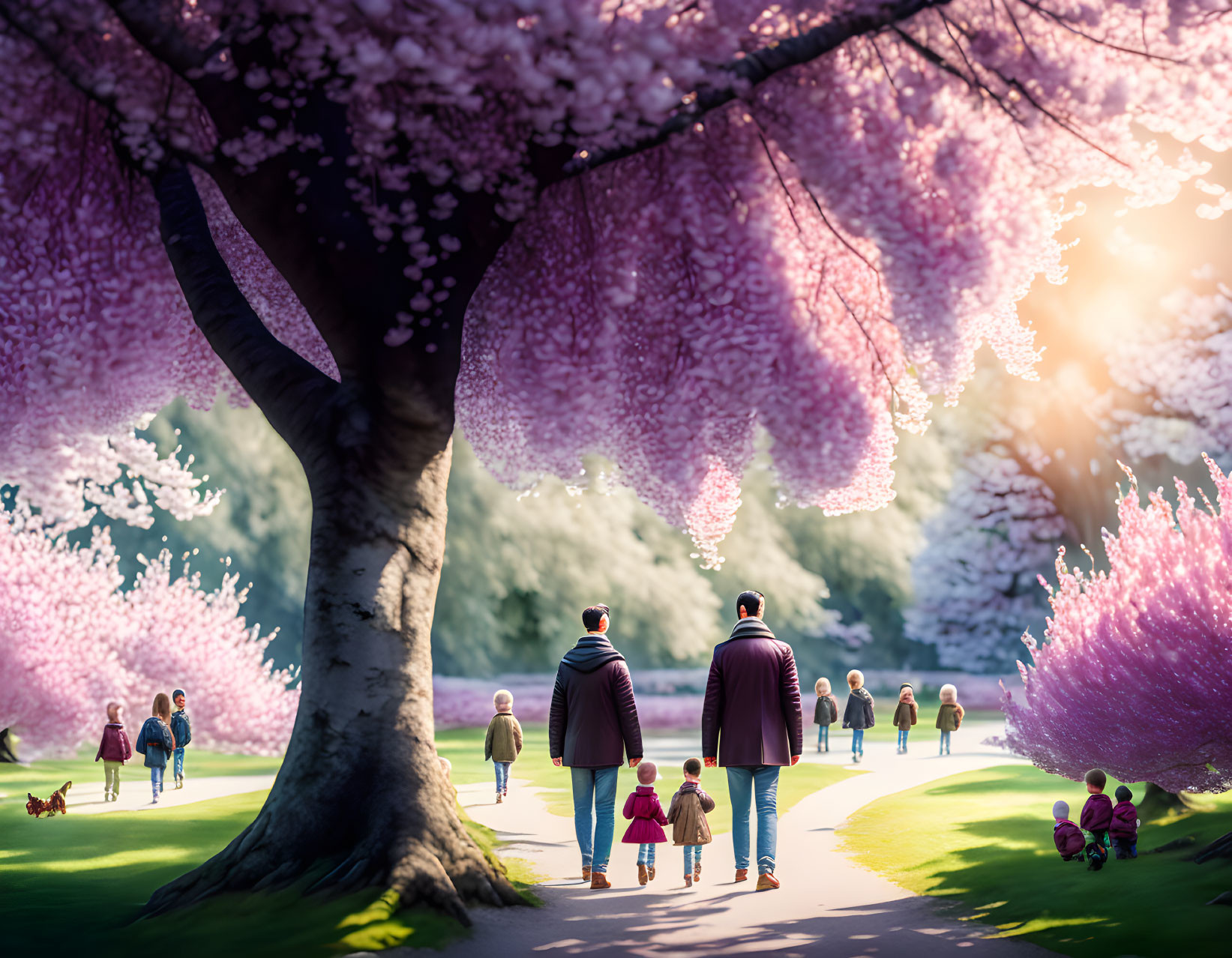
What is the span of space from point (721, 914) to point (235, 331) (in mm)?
5387

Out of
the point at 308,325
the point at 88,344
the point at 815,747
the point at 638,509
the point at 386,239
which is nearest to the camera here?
the point at 386,239

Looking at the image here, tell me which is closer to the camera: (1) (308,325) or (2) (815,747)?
(1) (308,325)

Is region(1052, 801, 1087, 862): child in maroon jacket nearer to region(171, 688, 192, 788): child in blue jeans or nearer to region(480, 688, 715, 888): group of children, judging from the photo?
region(480, 688, 715, 888): group of children

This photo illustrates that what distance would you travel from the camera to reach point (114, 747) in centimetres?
1344

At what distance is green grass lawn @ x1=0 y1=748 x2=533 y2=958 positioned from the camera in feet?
21.9

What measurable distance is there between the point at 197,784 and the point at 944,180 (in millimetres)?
12760

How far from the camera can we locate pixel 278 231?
7.70 m

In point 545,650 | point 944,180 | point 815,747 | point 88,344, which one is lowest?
point 815,747

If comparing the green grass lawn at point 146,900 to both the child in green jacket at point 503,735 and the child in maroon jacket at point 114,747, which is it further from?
the child in green jacket at point 503,735

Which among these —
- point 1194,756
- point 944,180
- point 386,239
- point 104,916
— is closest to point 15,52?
point 386,239

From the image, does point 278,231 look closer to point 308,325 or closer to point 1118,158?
point 308,325

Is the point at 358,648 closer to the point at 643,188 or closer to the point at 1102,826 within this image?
the point at 643,188

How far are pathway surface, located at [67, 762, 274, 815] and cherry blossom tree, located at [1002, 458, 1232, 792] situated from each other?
8.97 metres

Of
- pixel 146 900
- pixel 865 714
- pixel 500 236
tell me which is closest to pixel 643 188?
pixel 500 236
